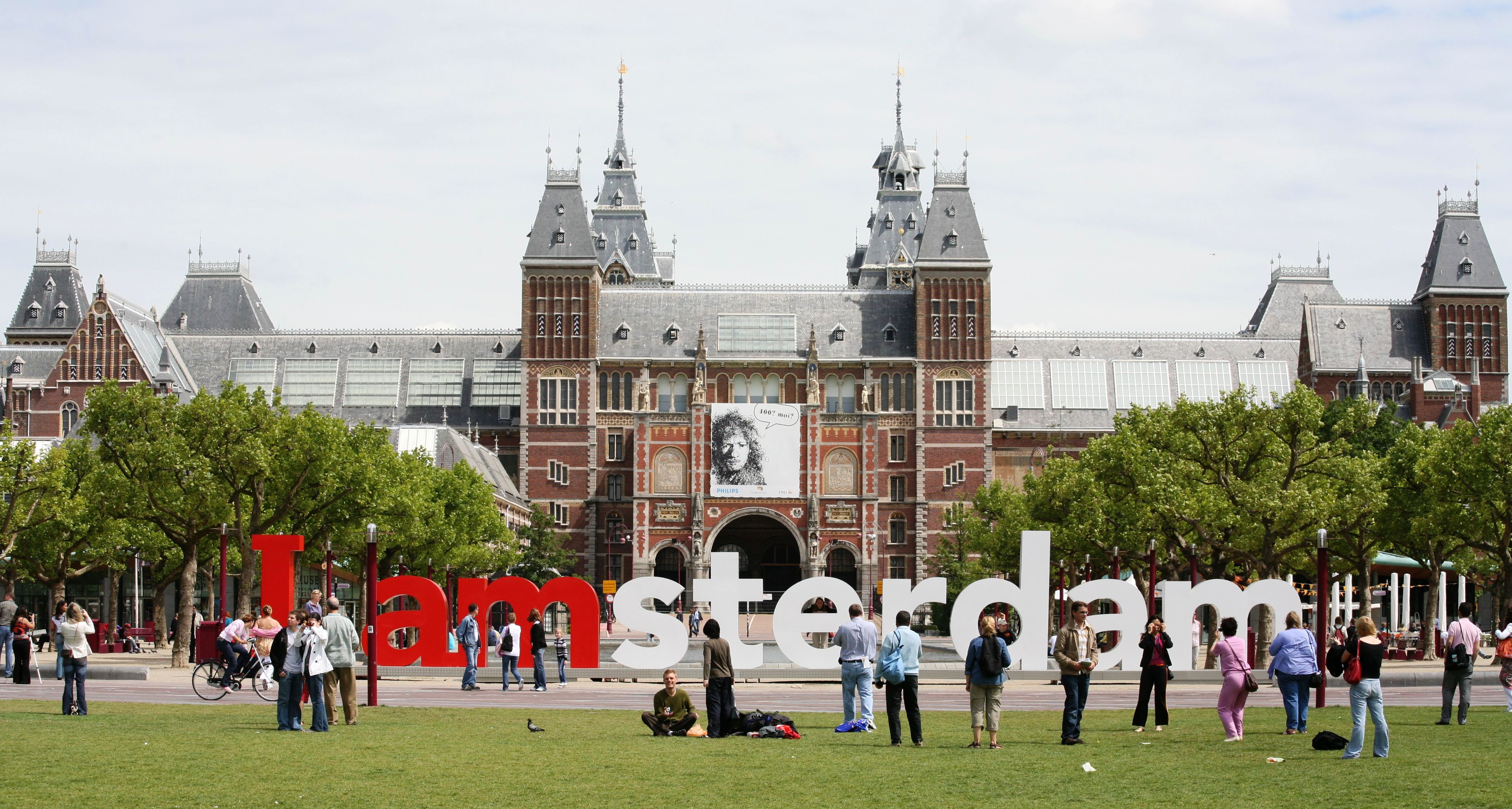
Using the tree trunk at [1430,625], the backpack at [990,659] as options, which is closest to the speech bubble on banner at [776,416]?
the tree trunk at [1430,625]

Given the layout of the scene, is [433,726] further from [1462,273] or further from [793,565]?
[1462,273]

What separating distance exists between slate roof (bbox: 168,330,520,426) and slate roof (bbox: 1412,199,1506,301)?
2258 inches

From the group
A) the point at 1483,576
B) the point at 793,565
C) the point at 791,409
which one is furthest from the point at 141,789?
the point at 793,565

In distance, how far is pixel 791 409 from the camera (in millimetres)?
96625

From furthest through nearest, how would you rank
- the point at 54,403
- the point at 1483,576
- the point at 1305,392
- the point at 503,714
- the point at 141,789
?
the point at 54,403, the point at 1483,576, the point at 1305,392, the point at 503,714, the point at 141,789

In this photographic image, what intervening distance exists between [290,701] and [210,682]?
9281 mm

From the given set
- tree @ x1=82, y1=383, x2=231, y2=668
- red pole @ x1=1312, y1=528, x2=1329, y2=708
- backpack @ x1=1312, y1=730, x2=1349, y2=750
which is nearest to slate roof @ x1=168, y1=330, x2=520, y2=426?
tree @ x1=82, y1=383, x2=231, y2=668

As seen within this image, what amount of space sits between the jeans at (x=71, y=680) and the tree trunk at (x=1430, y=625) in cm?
4203

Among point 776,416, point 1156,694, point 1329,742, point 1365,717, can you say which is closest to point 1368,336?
point 776,416

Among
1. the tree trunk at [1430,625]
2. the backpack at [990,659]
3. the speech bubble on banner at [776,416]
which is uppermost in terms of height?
the speech bubble on banner at [776,416]

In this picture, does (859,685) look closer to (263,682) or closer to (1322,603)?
(1322,603)

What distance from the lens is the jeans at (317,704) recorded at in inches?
899

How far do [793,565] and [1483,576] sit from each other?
48.7m

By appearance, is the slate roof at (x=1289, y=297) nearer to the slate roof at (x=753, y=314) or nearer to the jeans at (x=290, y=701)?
the slate roof at (x=753, y=314)
